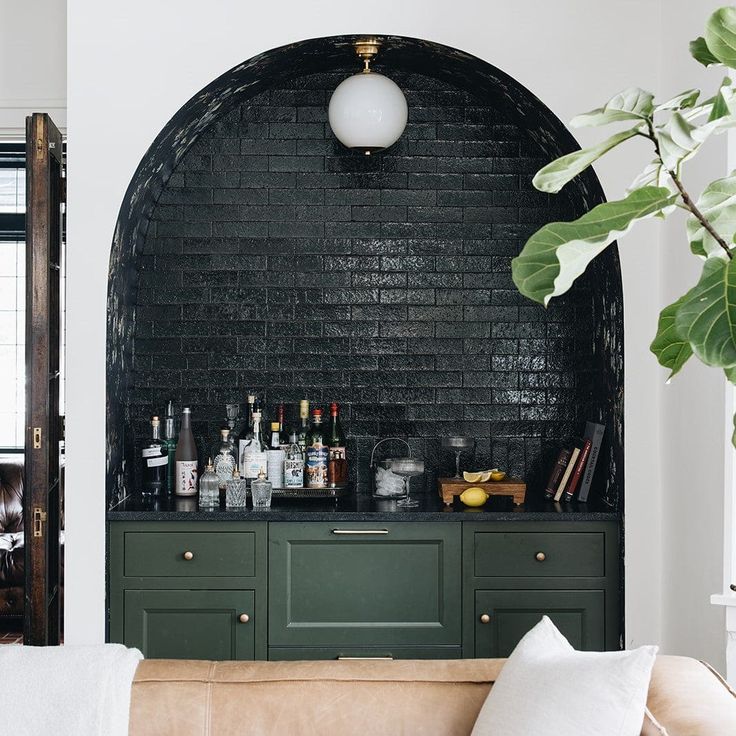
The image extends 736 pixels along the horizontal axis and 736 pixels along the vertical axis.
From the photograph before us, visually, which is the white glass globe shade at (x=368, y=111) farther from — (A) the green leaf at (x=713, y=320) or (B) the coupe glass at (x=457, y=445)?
(A) the green leaf at (x=713, y=320)

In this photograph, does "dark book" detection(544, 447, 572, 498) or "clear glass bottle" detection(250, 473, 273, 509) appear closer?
"clear glass bottle" detection(250, 473, 273, 509)

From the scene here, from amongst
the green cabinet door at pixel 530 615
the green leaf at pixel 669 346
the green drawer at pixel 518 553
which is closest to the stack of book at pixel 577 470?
the green drawer at pixel 518 553

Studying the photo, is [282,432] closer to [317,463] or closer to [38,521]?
[317,463]

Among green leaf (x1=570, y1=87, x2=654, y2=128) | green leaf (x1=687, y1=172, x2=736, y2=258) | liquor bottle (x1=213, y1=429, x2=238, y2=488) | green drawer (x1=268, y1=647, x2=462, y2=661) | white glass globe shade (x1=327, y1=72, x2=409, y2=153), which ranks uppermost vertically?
white glass globe shade (x1=327, y1=72, x2=409, y2=153)

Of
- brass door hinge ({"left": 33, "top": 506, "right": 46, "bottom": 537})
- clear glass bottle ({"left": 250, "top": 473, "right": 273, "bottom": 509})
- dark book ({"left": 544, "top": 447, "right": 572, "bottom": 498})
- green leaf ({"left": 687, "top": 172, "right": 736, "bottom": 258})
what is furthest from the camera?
dark book ({"left": 544, "top": 447, "right": 572, "bottom": 498})

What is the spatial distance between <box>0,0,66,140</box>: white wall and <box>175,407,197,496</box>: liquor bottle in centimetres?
135

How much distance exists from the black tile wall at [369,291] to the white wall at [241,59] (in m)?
0.45

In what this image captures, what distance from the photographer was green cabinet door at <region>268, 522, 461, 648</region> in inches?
116

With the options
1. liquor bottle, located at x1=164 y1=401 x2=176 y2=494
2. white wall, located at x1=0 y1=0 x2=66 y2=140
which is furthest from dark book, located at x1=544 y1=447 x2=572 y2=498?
white wall, located at x1=0 y1=0 x2=66 y2=140

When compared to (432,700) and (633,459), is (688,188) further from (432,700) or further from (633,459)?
(432,700)

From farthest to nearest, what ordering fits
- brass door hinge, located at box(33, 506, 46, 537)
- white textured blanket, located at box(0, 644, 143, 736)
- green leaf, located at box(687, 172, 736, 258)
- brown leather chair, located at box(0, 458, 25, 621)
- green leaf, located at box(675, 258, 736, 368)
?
1. brown leather chair, located at box(0, 458, 25, 621)
2. brass door hinge, located at box(33, 506, 46, 537)
3. white textured blanket, located at box(0, 644, 143, 736)
4. green leaf, located at box(687, 172, 736, 258)
5. green leaf, located at box(675, 258, 736, 368)

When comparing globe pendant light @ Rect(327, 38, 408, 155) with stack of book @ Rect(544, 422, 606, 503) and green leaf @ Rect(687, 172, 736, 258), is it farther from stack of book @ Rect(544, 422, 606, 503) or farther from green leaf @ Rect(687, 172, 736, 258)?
green leaf @ Rect(687, 172, 736, 258)

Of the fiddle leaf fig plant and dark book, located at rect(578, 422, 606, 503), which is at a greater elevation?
the fiddle leaf fig plant

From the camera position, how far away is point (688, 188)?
8.76 ft
